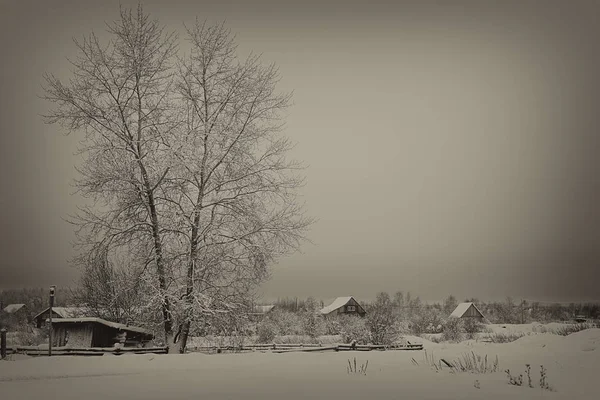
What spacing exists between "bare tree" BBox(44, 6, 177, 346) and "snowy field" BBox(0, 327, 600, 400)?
3.08 meters

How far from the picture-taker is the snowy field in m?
7.68

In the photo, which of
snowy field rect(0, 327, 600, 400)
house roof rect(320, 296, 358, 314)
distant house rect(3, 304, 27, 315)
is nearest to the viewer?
snowy field rect(0, 327, 600, 400)

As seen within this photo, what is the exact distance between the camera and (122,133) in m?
13.0

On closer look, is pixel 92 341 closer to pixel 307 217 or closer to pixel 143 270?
pixel 143 270

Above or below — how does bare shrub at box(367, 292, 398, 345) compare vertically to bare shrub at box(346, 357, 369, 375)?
below

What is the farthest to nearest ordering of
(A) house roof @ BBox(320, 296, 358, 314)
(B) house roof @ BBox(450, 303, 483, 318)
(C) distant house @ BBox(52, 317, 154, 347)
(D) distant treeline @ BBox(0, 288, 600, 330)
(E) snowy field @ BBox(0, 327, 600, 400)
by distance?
(A) house roof @ BBox(320, 296, 358, 314) → (B) house roof @ BBox(450, 303, 483, 318) → (D) distant treeline @ BBox(0, 288, 600, 330) → (C) distant house @ BBox(52, 317, 154, 347) → (E) snowy field @ BBox(0, 327, 600, 400)

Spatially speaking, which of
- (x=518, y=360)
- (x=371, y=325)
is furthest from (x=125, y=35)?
(x=371, y=325)

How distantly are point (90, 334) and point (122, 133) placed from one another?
22.5 feet

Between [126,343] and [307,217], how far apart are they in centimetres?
844

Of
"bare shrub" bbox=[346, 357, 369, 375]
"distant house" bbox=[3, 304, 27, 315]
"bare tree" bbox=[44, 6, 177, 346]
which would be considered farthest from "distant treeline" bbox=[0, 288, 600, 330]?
"bare shrub" bbox=[346, 357, 369, 375]

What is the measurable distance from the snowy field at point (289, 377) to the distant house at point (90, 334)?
18.5ft

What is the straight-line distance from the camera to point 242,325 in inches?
531

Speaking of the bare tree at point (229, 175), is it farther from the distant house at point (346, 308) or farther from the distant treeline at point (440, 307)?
the distant house at point (346, 308)

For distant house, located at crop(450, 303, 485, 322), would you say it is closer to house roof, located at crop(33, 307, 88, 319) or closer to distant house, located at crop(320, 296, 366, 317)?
distant house, located at crop(320, 296, 366, 317)
